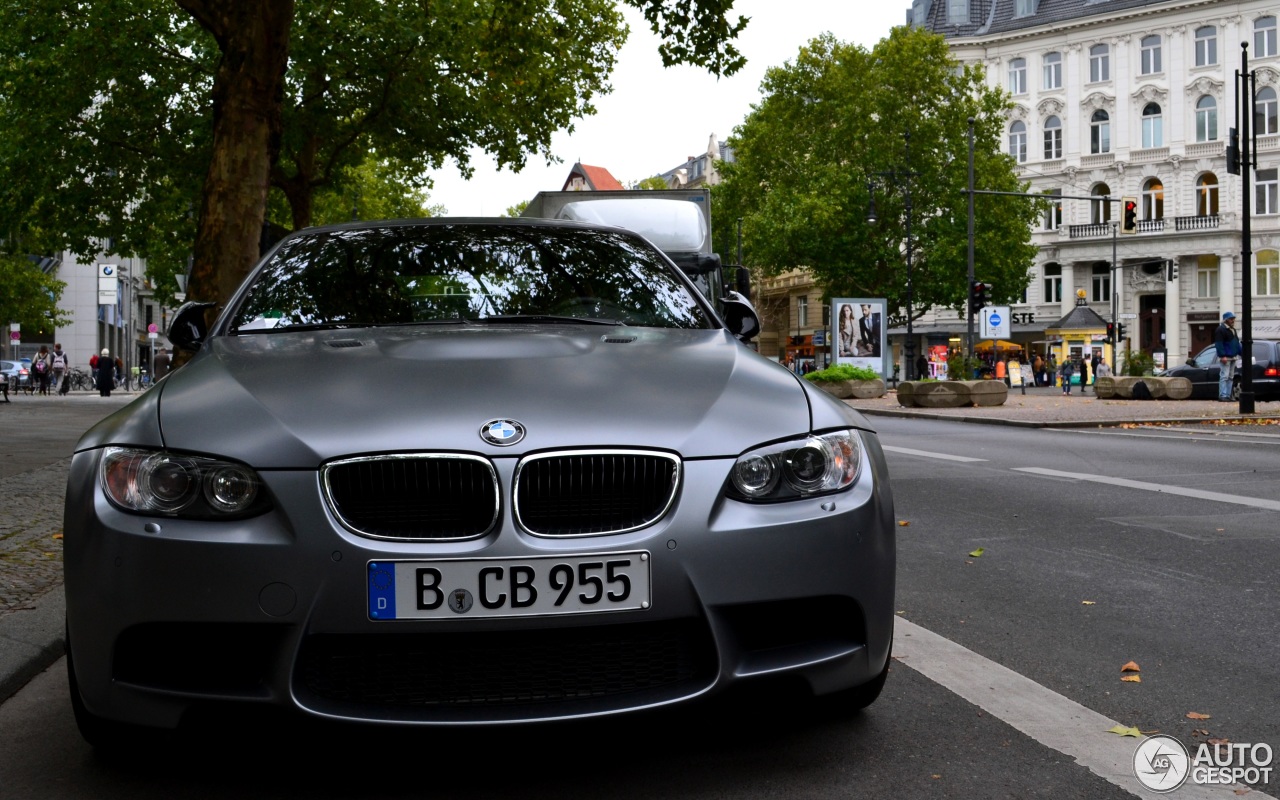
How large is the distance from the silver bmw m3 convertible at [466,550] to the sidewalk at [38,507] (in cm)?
148

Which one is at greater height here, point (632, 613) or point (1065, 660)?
point (632, 613)

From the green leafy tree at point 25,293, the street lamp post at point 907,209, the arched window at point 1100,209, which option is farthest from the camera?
the arched window at point 1100,209

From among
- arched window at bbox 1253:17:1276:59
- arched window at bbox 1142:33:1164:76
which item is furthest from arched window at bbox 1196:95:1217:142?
arched window at bbox 1253:17:1276:59

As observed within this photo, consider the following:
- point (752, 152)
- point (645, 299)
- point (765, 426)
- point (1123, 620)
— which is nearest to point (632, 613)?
point (765, 426)

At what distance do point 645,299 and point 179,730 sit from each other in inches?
84.6

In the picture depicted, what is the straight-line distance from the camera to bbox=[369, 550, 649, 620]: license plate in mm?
2938

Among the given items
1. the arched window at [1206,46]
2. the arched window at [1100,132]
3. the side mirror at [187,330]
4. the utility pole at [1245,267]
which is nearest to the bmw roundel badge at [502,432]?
the side mirror at [187,330]

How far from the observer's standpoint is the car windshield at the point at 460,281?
441 centimetres

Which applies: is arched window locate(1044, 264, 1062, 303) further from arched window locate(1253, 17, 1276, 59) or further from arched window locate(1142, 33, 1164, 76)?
arched window locate(1253, 17, 1276, 59)

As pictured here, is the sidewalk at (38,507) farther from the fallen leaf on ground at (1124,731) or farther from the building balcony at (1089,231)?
the building balcony at (1089,231)

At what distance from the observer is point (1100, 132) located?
228 ft

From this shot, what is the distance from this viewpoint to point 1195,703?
3.98 metres

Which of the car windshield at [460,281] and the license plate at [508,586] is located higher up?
the car windshield at [460,281]

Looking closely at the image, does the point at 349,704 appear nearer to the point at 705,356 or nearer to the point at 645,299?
the point at 705,356
